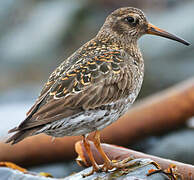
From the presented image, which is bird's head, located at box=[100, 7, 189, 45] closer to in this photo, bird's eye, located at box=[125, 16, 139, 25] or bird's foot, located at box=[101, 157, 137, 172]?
bird's eye, located at box=[125, 16, 139, 25]

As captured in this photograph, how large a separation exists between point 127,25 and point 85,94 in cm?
122

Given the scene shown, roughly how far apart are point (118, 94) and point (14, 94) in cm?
610

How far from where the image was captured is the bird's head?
17.0 feet

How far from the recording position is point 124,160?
4.71 metres

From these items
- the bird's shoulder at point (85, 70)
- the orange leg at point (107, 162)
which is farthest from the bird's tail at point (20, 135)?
the orange leg at point (107, 162)

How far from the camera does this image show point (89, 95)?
4.35 meters

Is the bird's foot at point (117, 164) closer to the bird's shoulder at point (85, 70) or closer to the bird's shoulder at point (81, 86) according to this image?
the bird's shoulder at point (81, 86)

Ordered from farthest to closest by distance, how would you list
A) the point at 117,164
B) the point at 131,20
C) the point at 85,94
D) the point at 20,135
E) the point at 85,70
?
the point at 131,20, the point at 117,164, the point at 85,70, the point at 85,94, the point at 20,135

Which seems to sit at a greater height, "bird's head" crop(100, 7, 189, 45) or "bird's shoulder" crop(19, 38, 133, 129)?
"bird's head" crop(100, 7, 189, 45)

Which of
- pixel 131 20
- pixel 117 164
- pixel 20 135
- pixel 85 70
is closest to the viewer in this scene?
pixel 20 135

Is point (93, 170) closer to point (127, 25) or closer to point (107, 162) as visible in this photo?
point (107, 162)

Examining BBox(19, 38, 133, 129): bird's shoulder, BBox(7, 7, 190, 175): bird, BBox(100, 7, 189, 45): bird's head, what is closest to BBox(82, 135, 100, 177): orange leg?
BBox(7, 7, 190, 175): bird

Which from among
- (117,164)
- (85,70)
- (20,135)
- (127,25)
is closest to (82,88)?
(85,70)

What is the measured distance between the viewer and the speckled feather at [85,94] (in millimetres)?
4203
